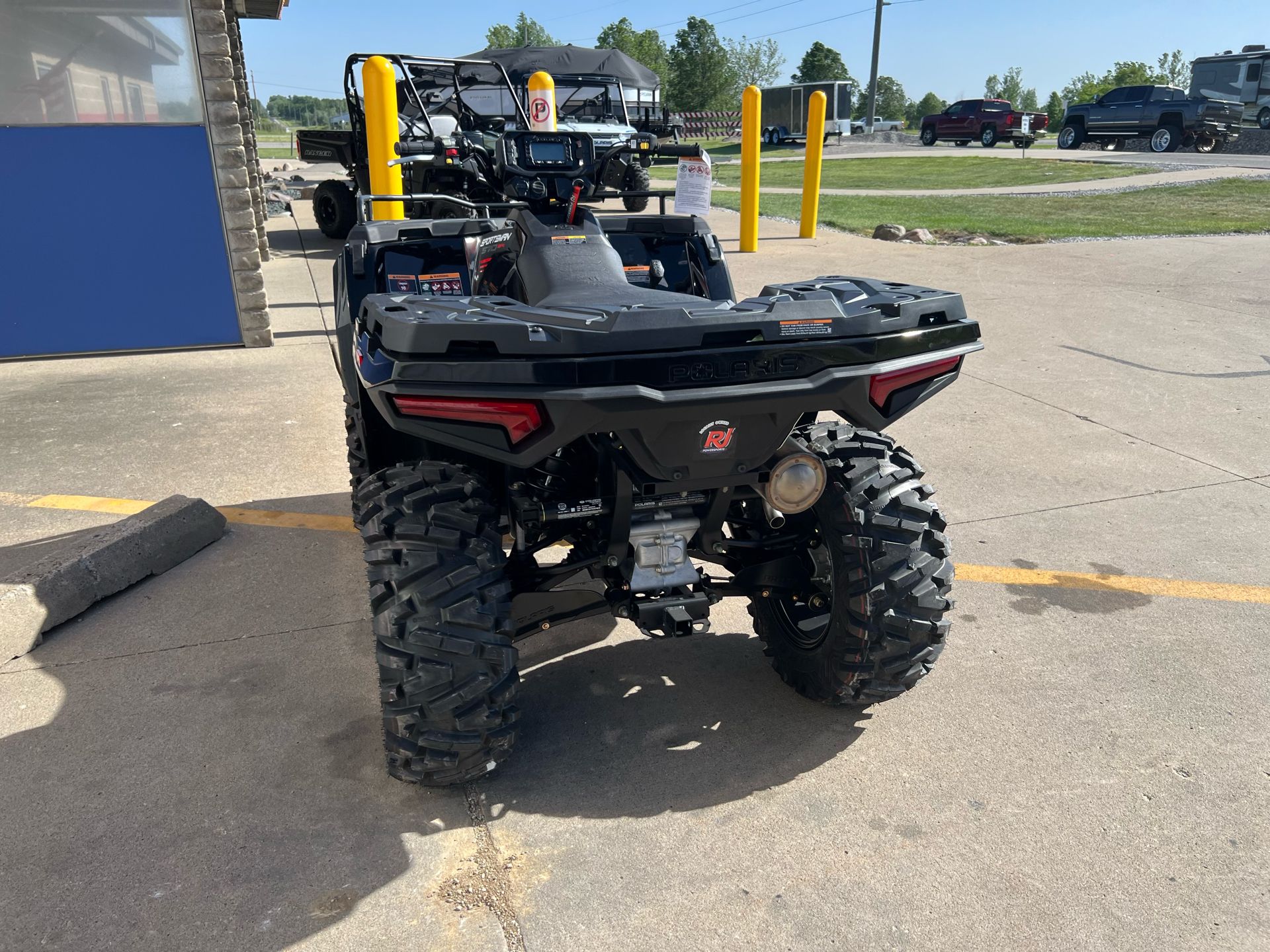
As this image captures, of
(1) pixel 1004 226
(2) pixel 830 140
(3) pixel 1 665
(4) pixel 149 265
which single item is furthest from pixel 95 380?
(2) pixel 830 140

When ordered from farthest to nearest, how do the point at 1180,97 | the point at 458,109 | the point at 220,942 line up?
the point at 1180,97 → the point at 458,109 → the point at 220,942

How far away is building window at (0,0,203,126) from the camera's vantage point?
7090mm

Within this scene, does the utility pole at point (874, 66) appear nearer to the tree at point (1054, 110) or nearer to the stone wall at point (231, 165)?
the tree at point (1054, 110)

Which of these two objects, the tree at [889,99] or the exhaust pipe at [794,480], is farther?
the tree at [889,99]

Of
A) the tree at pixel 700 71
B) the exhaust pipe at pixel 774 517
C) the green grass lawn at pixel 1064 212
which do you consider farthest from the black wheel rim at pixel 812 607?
the tree at pixel 700 71

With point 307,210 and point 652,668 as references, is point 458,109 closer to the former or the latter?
point 307,210

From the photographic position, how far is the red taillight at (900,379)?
2605 mm

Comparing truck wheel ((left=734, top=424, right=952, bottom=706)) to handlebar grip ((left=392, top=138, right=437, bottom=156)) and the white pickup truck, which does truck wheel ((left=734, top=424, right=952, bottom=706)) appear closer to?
handlebar grip ((left=392, top=138, right=437, bottom=156))

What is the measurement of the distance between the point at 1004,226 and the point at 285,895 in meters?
13.8

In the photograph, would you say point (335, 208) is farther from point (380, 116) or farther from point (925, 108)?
point (925, 108)

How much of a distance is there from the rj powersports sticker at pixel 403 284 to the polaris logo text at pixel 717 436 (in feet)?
5.82

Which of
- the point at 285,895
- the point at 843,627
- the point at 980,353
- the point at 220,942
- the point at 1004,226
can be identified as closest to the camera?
the point at 220,942

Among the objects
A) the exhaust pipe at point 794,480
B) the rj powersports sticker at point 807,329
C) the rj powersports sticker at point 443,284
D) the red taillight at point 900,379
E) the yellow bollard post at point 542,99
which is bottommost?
the exhaust pipe at point 794,480

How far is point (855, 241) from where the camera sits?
43.4 feet
